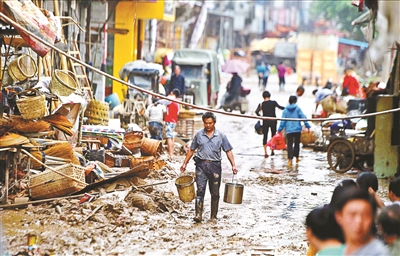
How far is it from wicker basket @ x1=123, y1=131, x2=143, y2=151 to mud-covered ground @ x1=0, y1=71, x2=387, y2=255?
1428 mm

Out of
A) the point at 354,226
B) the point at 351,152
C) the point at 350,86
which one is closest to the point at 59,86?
the point at 351,152

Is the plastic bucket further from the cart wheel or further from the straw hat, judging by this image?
the cart wheel

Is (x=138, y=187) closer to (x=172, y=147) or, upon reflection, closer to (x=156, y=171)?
(x=156, y=171)

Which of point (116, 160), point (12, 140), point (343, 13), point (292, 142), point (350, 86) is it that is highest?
point (343, 13)

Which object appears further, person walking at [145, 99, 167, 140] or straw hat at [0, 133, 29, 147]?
person walking at [145, 99, 167, 140]

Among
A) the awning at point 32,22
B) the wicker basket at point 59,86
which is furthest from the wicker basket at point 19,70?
the awning at point 32,22

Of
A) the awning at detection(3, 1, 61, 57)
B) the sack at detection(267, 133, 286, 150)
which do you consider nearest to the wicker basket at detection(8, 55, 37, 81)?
the awning at detection(3, 1, 61, 57)

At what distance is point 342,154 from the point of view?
53.7ft

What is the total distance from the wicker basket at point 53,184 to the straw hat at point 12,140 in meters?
0.60

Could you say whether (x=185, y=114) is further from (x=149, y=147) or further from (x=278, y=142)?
(x=149, y=147)

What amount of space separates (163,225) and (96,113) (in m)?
6.24

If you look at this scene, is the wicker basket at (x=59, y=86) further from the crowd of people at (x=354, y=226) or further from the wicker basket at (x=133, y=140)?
the crowd of people at (x=354, y=226)

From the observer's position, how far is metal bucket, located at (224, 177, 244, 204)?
37.0 ft

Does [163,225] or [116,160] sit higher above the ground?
[116,160]
